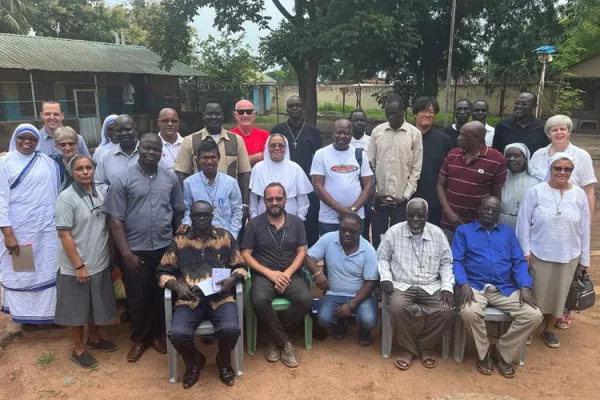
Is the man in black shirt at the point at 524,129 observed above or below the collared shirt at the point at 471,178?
above

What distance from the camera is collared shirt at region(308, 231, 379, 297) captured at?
417 centimetres

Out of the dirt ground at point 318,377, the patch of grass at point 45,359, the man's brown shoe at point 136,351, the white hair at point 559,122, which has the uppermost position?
the white hair at point 559,122

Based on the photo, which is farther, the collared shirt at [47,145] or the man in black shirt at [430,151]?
the man in black shirt at [430,151]

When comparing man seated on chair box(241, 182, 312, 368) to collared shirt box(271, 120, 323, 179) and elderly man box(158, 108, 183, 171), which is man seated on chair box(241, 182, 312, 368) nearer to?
collared shirt box(271, 120, 323, 179)

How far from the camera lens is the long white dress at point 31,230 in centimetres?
398

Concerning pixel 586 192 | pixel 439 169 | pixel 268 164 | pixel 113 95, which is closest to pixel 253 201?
pixel 268 164

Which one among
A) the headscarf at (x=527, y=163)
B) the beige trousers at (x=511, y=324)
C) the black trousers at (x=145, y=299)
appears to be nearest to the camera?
the beige trousers at (x=511, y=324)

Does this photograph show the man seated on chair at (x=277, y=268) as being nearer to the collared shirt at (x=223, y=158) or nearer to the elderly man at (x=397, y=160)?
the collared shirt at (x=223, y=158)

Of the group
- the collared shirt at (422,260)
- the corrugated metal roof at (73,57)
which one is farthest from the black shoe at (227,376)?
the corrugated metal roof at (73,57)

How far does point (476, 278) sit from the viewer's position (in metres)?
4.01

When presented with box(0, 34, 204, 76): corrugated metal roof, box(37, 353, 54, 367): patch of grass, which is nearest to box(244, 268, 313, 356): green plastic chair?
box(37, 353, 54, 367): patch of grass

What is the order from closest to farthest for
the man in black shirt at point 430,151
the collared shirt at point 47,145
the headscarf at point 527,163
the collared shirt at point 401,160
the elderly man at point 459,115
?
the headscarf at point 527,163 < the collared shirt at point 47,145 < the collared shirt at point 401,160 < the man in black shirt at point 430,151 < the elderly man at point 459,115

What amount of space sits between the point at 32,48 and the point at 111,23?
40.4ft

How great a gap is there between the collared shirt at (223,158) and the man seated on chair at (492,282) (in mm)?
2140
